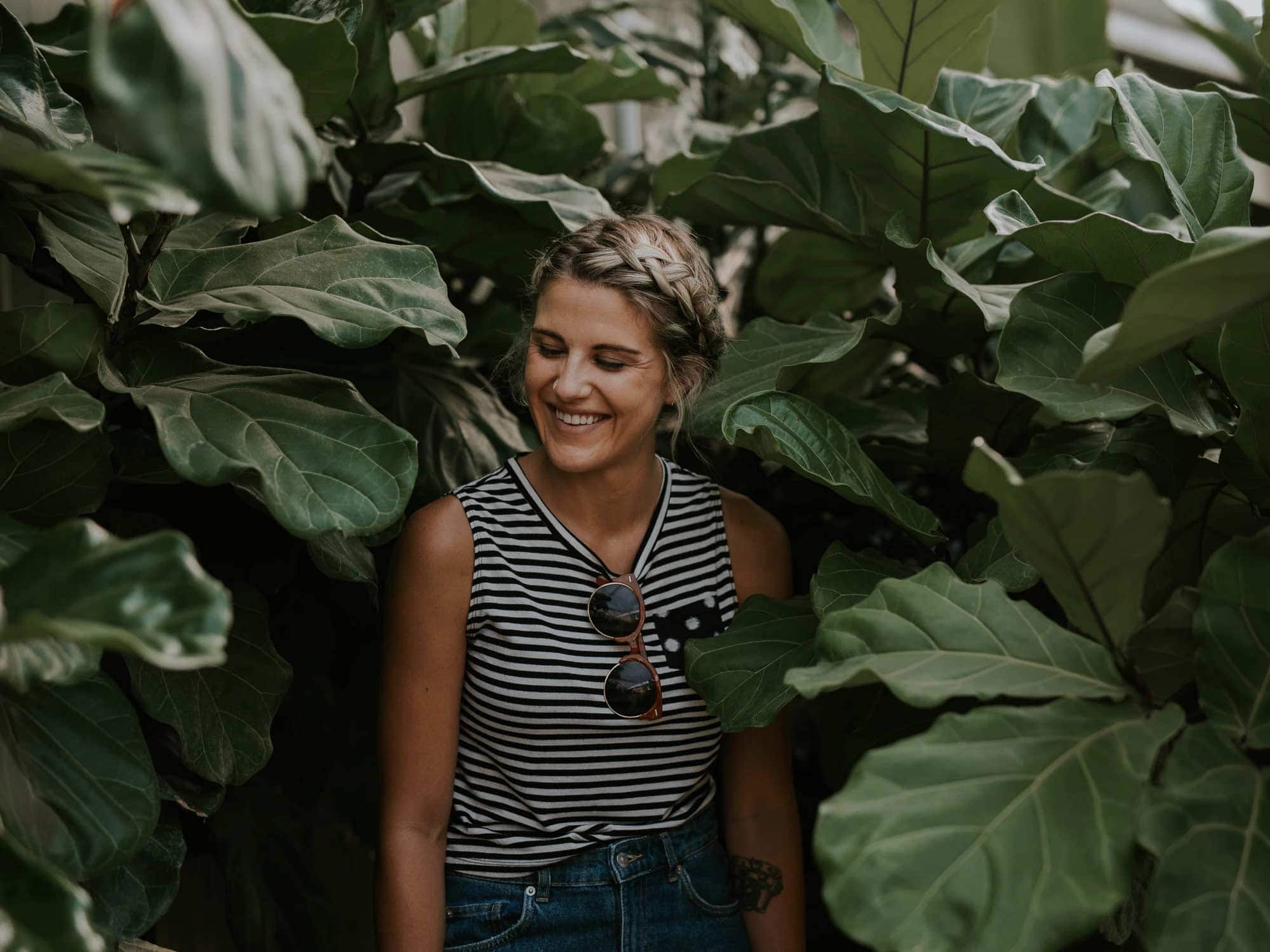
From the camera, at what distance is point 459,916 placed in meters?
1.21

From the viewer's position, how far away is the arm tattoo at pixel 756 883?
4.25 feet

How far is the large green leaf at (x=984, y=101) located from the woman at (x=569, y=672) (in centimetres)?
41

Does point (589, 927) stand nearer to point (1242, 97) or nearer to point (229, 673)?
point (229, 673)

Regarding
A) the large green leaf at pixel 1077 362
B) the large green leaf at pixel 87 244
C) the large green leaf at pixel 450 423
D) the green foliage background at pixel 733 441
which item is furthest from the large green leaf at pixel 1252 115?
the large green leaf at pixel 87 244

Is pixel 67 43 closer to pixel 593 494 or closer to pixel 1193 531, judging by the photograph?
pixel 593 494

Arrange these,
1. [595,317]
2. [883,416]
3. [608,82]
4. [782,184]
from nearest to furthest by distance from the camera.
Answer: [595,317], [782,184], [883,416], [608,82]

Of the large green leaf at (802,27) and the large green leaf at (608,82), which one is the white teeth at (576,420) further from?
the large green leaf at (608,82)

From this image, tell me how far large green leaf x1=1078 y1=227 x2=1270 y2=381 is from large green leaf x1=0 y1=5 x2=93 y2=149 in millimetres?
817

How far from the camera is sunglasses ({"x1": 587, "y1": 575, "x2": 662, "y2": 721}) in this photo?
3.94ft

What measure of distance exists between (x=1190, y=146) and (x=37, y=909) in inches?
44.6

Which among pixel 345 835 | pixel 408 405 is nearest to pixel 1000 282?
pixel 408 405

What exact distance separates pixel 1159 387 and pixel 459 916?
0.84 metres

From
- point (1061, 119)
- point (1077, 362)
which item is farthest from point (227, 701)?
point (1061, 119)

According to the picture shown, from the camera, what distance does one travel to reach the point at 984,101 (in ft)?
4.66
